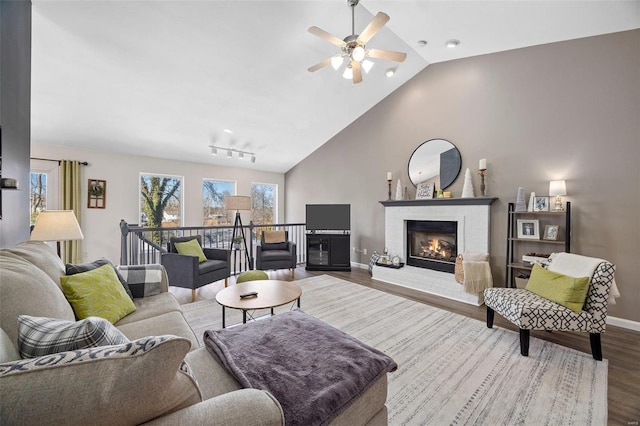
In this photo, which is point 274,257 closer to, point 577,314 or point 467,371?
point 467,371

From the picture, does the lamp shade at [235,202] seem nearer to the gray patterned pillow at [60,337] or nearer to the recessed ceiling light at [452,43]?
the recessed ceiling light at [452,43]

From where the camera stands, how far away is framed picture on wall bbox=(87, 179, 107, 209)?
4.67 meters

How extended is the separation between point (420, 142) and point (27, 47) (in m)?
4.70

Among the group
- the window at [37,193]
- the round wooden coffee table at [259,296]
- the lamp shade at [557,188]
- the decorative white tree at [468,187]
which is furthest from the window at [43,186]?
the lamp shade at [557,188]

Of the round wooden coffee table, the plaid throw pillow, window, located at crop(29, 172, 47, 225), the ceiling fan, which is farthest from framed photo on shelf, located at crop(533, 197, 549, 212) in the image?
window, located at crop(29, 172, 47, 225)

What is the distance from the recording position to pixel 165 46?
288 centimetres

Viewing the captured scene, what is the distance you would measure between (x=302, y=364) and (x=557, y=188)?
11.2ft

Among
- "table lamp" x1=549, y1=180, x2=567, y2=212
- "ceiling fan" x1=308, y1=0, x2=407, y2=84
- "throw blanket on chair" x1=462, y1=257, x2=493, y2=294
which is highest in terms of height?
"ceiling fan" x1=308, y1=0, x2=407, y2=84

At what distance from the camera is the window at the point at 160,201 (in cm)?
532

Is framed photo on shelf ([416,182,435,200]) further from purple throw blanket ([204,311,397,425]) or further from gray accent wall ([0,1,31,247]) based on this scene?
gray accent wall ([0,1,31,247])

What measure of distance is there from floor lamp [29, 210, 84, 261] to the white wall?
9.21 ft

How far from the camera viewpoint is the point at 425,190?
14.0ft

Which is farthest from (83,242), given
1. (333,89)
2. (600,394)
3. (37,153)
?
(600,394)

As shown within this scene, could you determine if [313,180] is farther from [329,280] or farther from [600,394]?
[600,394]
